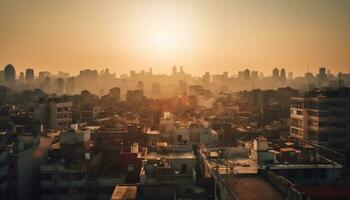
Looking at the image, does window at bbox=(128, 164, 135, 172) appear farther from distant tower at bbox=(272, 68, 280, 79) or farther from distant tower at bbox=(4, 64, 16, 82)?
distant tower at bbox=(272, 68, 280, 79)

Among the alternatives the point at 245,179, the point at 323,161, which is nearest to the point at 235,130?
the point at 323,161

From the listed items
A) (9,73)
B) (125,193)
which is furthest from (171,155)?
(9,73)

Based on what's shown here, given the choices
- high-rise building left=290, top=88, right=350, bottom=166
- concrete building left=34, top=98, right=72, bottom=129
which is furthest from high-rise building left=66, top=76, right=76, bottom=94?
high-rise building left=290, top=88, right=350, bottom=166

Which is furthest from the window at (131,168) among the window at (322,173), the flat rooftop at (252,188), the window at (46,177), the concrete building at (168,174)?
the window at (322,173)

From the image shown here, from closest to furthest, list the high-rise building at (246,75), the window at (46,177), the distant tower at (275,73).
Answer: the window at (46,177) < the distant tower at (275,73) < the high-rise building at (246,75)

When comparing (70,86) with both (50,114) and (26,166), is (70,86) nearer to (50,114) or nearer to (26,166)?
(50,114)

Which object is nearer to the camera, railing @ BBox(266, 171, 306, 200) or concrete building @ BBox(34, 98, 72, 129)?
railing @ BBox(266, 171, 306, 200)

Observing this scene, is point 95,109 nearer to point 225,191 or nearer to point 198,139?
point 198,139

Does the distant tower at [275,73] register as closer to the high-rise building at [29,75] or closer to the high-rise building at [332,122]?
the high-rise building at [29,75]
